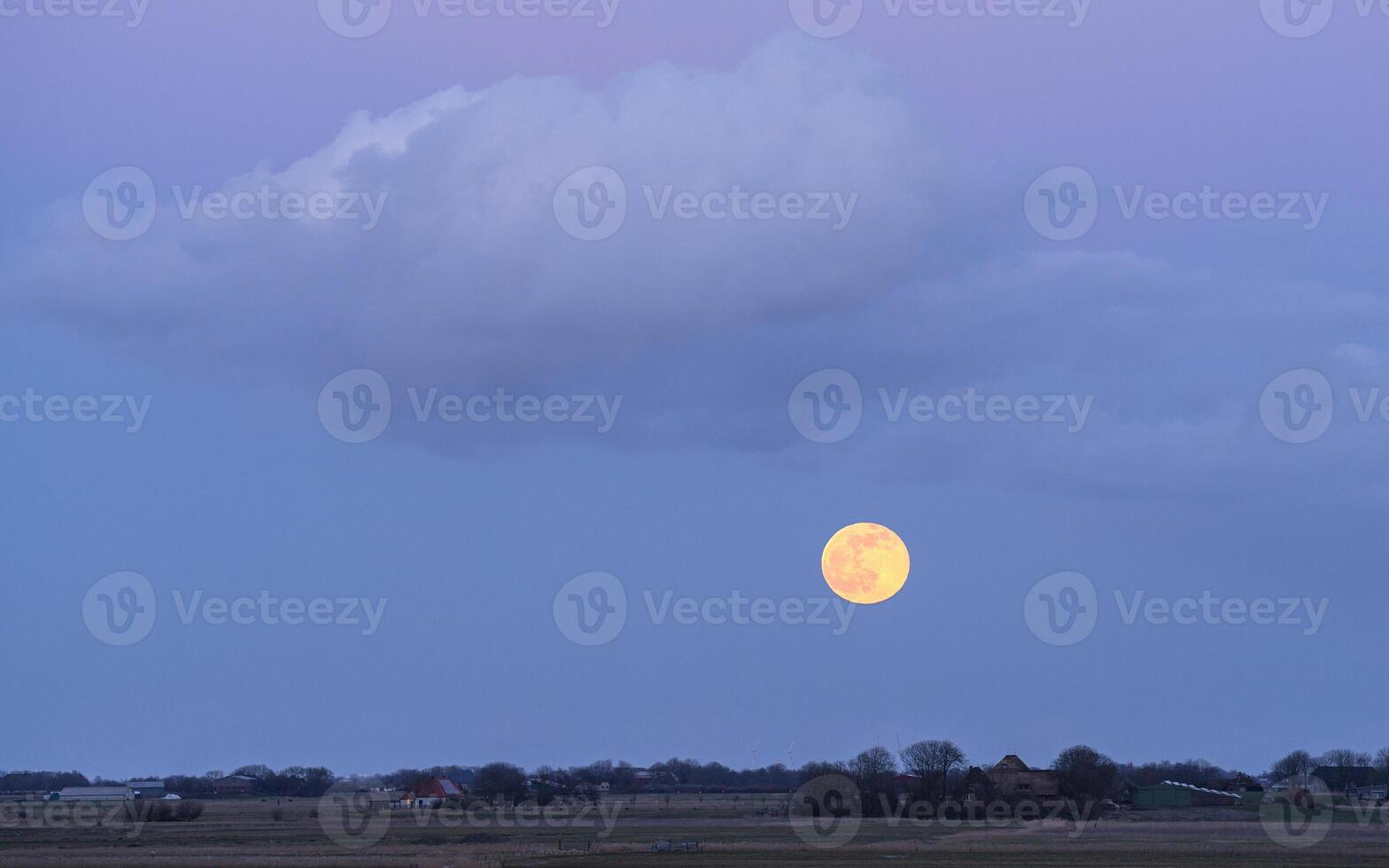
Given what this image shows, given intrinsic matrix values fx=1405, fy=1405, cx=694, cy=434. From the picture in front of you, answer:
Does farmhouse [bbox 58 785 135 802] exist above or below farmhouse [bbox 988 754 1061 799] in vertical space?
above

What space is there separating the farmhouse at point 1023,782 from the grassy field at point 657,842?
38.6ft

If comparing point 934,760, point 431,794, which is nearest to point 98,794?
point 431,794

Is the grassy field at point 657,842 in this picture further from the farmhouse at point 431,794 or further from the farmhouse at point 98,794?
the farmhouse at point 98,794

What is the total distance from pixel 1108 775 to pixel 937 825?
147ft

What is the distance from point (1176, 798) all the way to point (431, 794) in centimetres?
7718

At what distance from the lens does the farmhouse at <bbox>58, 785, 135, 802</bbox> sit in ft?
532

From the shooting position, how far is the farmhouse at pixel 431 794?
145250mm

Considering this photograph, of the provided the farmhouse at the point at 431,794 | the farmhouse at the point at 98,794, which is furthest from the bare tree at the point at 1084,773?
the farmhouse at the point at 98,794

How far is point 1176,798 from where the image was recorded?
443ft

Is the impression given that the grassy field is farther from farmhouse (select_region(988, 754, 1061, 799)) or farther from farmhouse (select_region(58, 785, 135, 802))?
farmhouse (select_region(58, 785, 135, 802))

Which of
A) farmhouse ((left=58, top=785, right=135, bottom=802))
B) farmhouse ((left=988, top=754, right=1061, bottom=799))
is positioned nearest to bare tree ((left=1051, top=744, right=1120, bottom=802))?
farmhouse ((left=988, top=754, right=1061, bottom=799))

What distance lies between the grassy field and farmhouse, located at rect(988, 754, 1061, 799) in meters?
11.8

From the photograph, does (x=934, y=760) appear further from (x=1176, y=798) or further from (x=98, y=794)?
(x=98, y=794)

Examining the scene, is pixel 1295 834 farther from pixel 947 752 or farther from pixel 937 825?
pixel 947 752
